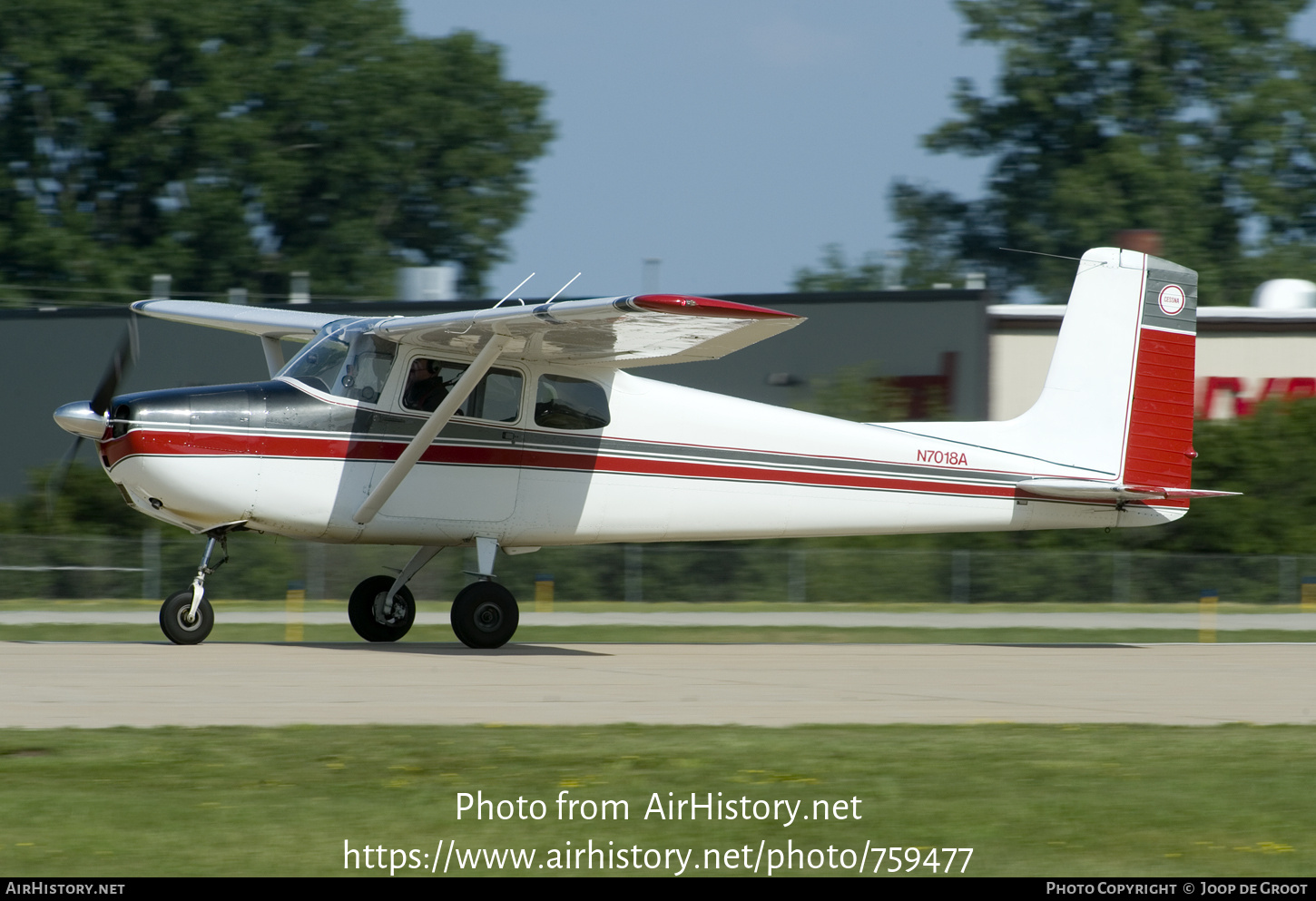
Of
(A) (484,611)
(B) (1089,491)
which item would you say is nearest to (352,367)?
(A) (484,611)

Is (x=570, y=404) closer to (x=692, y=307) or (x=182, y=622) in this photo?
(x=692, y=307)

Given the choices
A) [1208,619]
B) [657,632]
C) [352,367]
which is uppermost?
[352,367]

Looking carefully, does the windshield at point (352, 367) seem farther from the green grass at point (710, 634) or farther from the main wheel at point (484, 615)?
the green grass at point (710, 634)

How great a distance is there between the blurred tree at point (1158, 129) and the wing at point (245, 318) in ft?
152

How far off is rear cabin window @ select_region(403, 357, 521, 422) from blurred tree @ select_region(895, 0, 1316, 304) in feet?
156

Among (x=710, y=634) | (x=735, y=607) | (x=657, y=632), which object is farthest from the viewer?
(x=735, y=607)

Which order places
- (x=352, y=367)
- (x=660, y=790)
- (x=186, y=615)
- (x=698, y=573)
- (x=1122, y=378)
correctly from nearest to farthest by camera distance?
(x=660, y=790) < (x=186, y=615) < (x=352, y=367) < (x=1122, y=378) < (x=698, y=573)

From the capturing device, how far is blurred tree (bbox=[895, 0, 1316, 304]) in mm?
57625

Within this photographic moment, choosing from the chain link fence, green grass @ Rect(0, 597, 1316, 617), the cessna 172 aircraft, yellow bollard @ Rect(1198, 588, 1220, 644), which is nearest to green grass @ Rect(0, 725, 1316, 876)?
the cessna 172 aircraft

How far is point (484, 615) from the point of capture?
42.7 ft

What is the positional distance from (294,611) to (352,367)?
9.59m

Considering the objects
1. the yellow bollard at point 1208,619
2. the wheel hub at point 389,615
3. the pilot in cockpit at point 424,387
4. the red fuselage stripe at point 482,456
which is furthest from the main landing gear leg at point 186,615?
the yellow bollard at point 1208,619

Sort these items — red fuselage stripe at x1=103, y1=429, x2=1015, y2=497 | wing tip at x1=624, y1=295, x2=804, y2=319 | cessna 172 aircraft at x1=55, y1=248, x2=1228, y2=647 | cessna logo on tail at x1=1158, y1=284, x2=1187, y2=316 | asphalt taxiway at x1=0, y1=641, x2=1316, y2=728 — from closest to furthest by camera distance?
asphalt taxiway at x1=0, y1=641, x2=1316, y2=728 → wing tip at x1=624, y1=295, x2=804, y2=319 → red fuselage stripe at x1=103, y1=429, x2=1015, y2=497 → cessna 172 aircraft at x1=55, y1=248, x2=1228, y2=647 → cessna logo on tail at x1=1158, y1=284, x2=1187, y2=316

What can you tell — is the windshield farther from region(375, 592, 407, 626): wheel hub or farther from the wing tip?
the wing tip
